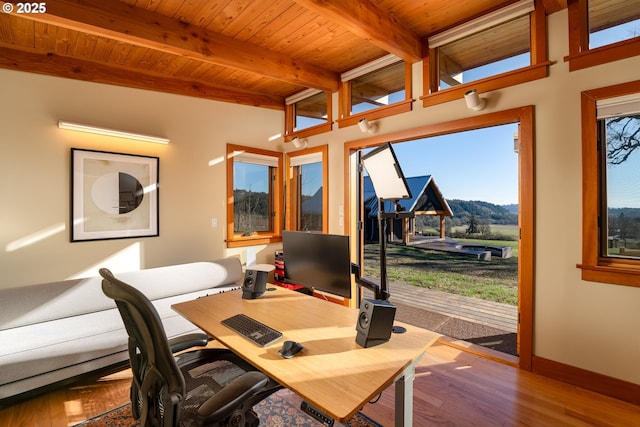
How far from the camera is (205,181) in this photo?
374 centimetres

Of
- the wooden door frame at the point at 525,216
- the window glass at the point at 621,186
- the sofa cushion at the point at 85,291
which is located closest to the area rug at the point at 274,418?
the sofa cushion at the point at 85,291

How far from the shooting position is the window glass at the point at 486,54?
2.49m

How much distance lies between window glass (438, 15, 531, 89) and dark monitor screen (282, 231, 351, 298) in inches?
83.2

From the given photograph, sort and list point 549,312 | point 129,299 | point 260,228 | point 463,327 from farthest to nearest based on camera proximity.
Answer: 1. point 260,228
2. point 463,327
3. point 549,312
4. point 129,299

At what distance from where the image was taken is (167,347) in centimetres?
101

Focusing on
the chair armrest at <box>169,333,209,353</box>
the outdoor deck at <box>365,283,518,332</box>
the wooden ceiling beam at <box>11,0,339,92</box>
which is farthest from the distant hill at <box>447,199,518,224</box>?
the chair armrest at <box>169,333,209,353</box>

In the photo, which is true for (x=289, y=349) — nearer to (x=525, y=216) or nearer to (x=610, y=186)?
(x=525, y=216)

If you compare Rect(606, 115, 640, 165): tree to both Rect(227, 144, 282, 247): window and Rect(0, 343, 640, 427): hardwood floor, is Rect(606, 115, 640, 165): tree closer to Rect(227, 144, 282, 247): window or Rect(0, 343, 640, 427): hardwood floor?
Rect(0, 343, 640, 427): hardwood floor

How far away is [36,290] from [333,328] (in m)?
2.38

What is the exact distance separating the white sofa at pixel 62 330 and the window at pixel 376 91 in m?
2.80

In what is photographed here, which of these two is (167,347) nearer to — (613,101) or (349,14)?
(349,14)

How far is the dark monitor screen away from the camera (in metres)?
1.67

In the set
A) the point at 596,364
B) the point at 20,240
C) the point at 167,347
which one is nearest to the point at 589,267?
the point at 596,364

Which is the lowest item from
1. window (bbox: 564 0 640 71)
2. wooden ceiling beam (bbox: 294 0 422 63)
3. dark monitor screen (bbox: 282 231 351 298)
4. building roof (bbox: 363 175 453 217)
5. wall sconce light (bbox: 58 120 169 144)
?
dark monitor screen (bbox: 282 231 351 298)
